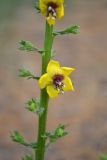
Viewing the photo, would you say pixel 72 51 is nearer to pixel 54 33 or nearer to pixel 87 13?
pixel 87 13

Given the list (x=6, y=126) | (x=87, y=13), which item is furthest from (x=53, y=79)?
(x=87, y=13)

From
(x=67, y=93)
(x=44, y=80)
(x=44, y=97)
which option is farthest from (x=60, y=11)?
(x=67, y=93)

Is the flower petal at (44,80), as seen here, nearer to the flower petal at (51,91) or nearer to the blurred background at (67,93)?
the flower petal at (51,91)

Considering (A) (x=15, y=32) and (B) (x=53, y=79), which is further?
(A) (x=15, y=32)

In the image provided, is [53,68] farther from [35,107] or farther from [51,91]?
[35,107]

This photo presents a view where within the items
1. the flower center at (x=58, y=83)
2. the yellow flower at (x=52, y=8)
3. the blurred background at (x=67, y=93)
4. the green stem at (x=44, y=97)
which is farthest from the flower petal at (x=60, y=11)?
the blurred background at (x=67, y=93)

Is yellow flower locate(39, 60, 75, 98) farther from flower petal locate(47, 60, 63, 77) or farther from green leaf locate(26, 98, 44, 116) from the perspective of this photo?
green leaf locate(26, 98, 44, 116)
